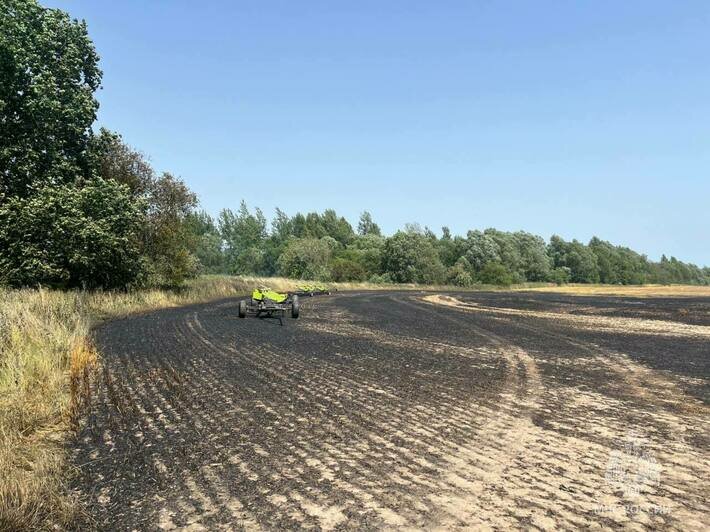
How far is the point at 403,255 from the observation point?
90.1 meters

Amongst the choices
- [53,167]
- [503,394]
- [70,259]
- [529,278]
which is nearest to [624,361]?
[503,394]

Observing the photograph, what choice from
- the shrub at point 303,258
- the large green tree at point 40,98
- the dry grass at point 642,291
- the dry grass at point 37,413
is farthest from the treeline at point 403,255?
the dry grass at point 37,413

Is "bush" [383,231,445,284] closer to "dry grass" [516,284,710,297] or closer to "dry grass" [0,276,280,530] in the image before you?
"dry grass" [516,284,710,297]

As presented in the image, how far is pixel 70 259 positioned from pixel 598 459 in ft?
74.9

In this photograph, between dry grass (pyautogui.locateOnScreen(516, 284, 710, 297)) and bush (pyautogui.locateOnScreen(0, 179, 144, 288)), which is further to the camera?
dry grass (pyautogui.locateOnScreen(516, 284, 710, 297))

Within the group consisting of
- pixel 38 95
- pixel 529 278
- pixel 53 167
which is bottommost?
pixel 529 278

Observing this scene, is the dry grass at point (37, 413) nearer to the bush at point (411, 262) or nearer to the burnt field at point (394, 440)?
the burnt field at point (394, 440)

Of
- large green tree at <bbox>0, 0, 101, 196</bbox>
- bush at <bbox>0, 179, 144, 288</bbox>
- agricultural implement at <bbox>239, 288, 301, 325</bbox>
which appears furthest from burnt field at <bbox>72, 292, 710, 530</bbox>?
large green tree at <bbox>0, 0, 101, 196</bbox>

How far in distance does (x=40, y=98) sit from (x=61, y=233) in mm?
6719

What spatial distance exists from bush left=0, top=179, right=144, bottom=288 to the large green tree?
1.68 m

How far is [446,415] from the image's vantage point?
6.35 meters

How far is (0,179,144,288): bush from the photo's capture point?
20.8 metres

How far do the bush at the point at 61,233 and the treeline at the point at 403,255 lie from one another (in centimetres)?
3357

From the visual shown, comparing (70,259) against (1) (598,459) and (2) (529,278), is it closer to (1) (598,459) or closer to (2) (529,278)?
(1) (598,459)
